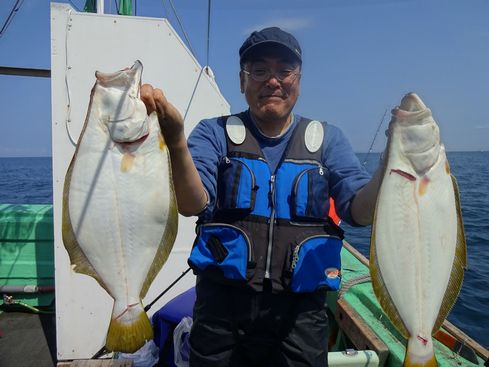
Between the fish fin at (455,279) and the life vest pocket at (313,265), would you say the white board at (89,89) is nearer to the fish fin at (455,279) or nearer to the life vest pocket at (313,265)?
the life vest pocket at (313,265)

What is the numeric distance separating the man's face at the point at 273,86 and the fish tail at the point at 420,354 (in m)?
1.41

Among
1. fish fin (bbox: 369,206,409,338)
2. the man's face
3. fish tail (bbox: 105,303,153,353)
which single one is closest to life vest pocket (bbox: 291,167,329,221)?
the man's face

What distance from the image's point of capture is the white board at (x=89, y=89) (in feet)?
12.4

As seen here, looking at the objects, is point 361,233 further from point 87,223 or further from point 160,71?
point 87,223

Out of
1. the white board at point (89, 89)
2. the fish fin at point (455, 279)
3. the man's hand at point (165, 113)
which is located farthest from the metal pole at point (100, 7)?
the fish fin at point (455, 279)

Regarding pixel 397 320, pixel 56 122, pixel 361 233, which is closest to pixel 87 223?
pixel 397 320

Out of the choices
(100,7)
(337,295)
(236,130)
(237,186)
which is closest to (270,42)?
(236,130)

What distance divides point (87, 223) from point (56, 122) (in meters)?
2.47

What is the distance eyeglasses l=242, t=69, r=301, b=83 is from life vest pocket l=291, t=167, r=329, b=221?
56cm

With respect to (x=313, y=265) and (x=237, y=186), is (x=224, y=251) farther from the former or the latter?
(x=313, y=265)

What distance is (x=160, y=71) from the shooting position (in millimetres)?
4055

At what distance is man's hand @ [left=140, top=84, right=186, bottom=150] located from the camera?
1.73 m

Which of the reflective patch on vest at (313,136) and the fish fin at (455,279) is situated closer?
A: the fish fin at (455,279)

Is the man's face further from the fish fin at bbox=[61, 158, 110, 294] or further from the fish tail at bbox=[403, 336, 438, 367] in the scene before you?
the fish tail at bbox=[403, 336, 438, 367]
